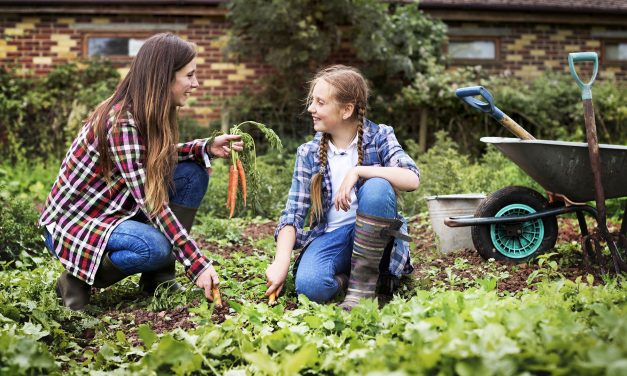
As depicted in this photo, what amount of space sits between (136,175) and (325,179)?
0.87 meters

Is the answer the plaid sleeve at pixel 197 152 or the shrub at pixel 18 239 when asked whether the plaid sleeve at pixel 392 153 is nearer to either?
the plaid sleeve at pixel 197 152

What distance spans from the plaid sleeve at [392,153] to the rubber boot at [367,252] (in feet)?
0.95

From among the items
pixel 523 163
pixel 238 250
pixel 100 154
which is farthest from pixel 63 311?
pixel 523 163

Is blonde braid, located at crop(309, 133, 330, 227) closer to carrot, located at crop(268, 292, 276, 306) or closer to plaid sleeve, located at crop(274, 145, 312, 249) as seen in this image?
plaid sleeve, located at crop(274, 145, 312, 249)

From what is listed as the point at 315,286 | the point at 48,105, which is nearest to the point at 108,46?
the point at 48,105

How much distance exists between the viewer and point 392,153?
3422 millimetres

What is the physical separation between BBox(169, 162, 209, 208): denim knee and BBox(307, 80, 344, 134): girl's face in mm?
659

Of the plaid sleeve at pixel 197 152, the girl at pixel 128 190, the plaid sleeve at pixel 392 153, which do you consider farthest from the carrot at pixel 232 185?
the plaid sleeve at pixel 392 153

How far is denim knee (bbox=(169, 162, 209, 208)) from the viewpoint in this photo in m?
3.60

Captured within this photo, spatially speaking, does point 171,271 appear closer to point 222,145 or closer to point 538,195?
point 222,145

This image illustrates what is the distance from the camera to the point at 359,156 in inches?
134

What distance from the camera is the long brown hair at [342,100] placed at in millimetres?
3426

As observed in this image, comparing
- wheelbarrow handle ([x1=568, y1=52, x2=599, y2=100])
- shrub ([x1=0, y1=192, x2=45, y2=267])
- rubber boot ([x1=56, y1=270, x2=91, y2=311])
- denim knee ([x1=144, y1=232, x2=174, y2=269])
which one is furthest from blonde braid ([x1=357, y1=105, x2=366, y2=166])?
shrub ([x1=0, y1=192, x2=45, y2=267])

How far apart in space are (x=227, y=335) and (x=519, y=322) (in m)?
1.08
